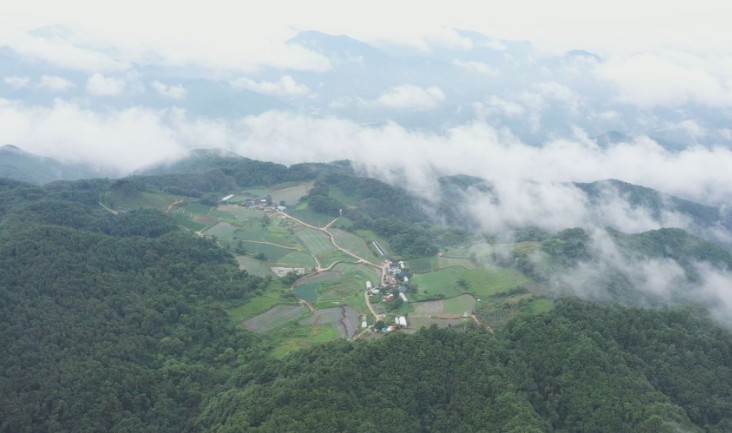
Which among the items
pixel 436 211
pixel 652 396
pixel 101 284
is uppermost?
pixel 101 284

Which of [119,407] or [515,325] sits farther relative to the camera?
[515,325]

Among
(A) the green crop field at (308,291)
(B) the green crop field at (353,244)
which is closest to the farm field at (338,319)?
(A) the green crop field at (308,291)

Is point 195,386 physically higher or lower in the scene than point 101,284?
lower

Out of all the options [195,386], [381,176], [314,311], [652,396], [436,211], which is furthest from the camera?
[381,176]

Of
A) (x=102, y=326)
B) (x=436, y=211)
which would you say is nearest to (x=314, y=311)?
(x=102, y=326)

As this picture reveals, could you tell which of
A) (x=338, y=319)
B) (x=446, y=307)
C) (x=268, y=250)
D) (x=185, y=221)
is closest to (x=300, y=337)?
(x=338, y=319)

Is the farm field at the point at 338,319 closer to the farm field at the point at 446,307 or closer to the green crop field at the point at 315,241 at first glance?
the farm field at the point at 446,307

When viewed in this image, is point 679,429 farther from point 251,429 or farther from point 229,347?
point 229,347

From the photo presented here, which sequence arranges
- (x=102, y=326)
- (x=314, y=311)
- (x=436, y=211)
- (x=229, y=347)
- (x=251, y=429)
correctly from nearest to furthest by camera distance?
(x=251, y=429), (x=102, y=326), (x=229, y=347), (x=314, y=311), (x=436, y=211)
